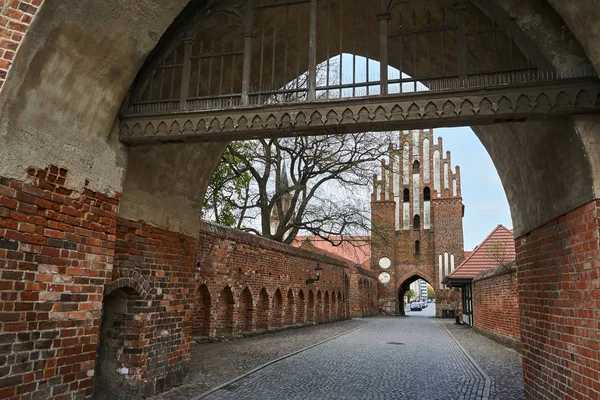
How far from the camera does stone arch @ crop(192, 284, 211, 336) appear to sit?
12.7 m

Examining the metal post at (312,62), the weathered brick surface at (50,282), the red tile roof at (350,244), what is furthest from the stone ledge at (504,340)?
the weathered brick surface at (50,282)

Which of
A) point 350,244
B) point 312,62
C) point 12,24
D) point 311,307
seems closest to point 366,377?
point 312,62

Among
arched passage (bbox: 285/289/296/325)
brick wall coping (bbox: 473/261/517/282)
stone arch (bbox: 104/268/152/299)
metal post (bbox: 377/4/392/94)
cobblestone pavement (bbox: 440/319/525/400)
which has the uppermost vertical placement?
metal post (bbox: 377/4/392/94)

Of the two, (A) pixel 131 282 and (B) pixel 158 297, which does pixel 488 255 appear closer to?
(B) pixel 158 297

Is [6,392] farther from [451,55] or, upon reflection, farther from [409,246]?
[409,246]

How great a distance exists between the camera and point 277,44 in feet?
25.3

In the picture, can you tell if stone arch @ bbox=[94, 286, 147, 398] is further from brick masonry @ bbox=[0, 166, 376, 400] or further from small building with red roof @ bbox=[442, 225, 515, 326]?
small building with red roof @ bbox=[442, 225, 515, 326]

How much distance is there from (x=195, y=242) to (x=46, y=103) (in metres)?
3.92

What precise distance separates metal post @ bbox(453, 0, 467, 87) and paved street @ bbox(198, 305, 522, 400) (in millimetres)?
4905

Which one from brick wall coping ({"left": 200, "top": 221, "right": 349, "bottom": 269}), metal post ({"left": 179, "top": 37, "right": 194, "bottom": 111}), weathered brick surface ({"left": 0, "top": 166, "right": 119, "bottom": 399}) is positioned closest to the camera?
weathered brick surface ({"left": 0, "top": 166, "right": 119, "bottom": 399})

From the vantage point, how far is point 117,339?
6.38 meters

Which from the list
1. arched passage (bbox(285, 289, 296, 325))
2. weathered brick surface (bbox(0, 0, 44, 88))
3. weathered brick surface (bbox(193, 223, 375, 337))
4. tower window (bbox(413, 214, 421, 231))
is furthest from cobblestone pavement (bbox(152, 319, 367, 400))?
tower window (bbox(413, 214, 421, 231))

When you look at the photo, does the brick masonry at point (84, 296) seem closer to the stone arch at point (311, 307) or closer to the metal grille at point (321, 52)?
the metal grille at point (321, 52)

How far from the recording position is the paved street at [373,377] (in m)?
7.29
